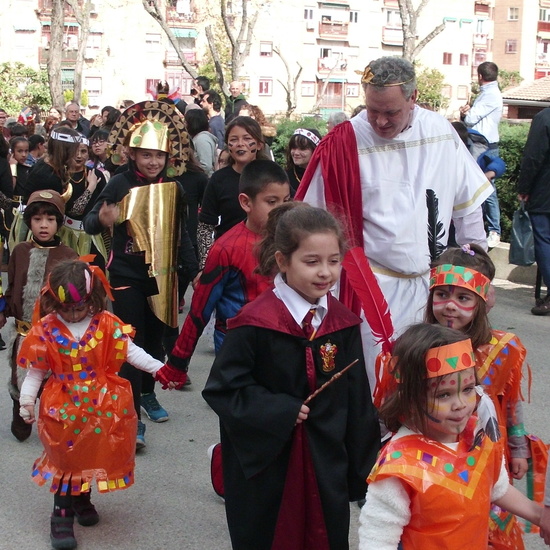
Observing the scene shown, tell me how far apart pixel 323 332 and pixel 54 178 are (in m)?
3.91

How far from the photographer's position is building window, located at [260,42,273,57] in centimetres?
5581

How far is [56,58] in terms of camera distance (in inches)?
1159

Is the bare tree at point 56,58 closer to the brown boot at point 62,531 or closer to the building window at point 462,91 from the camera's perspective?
the brown boot at point 62,531

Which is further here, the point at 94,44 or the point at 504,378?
the point at 94,44

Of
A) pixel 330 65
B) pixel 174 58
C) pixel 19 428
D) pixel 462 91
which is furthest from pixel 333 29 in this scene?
pixel 19 428

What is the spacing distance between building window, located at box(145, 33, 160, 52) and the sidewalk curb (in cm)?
4554

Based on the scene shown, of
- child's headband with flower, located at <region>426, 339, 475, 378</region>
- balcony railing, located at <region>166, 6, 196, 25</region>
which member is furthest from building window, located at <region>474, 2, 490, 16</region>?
child's headband with flower, located at <region>426, 339, 475, 378</region>

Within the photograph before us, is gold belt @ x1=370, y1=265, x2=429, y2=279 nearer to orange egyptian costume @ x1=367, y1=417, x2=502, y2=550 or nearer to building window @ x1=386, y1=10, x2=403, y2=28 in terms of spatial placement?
orange egyptian costume @ x1=367, y1=417, x2=502, y2=550

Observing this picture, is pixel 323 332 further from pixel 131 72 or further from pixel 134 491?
pixel 131 72

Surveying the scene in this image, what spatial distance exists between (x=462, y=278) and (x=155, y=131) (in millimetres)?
2512

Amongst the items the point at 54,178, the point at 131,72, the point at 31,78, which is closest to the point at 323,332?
the point at 54,178

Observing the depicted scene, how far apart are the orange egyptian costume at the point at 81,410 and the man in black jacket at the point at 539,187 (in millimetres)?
5295

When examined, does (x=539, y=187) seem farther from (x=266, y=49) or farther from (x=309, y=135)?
(x=266, y=49)

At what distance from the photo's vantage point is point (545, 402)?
6.46m
